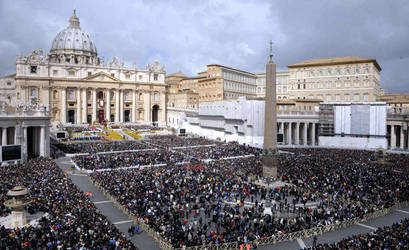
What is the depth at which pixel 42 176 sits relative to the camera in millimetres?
23953

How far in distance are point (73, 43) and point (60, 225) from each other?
332 feet

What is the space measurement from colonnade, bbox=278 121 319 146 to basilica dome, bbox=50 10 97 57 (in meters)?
75.8

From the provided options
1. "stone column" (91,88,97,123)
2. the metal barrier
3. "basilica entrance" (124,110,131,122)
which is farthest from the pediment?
the metal barrier

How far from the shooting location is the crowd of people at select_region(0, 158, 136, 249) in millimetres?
13266

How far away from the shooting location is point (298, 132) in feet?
187

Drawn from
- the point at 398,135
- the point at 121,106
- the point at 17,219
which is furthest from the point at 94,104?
the point at 17,219

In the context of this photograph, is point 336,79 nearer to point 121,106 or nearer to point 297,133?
point 297,133

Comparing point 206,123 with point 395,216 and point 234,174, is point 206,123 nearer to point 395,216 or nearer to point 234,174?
point 234,174

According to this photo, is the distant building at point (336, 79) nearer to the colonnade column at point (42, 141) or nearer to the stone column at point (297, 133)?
the stone column at point (297, 133)

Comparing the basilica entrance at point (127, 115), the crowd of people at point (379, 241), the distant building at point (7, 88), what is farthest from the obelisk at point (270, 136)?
the distant building at point (7, 88)

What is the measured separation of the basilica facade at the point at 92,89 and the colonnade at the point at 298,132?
40.7 m

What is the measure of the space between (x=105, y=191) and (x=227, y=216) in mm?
10126

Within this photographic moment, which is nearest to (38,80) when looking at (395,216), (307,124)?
(307,124)

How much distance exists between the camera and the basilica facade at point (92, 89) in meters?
75.1
